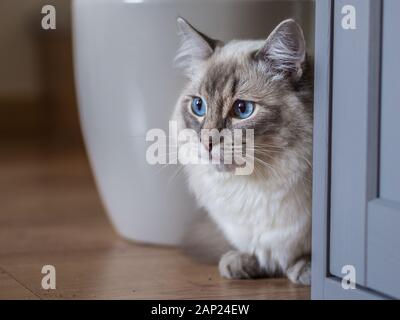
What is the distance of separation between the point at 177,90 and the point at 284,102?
0.38 metres

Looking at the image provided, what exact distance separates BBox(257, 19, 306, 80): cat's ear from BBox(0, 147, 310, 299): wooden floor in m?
A: 0.43

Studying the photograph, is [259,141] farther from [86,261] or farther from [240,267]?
[86,261]

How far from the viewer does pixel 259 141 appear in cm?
138

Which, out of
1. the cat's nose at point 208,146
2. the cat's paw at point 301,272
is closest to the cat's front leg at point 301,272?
the cat's paw at point 301,272

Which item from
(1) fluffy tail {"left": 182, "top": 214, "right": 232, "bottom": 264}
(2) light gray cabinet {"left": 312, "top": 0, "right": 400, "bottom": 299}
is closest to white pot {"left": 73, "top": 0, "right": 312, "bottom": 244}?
(1) fluffy tail {"left": 182, "top": 214, "right": 232, "bottom": 264}

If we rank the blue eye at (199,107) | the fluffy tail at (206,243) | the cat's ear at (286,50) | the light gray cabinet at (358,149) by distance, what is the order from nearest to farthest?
1. the light gray cabinet at (358,149)
2. the cat's ear at (286,50)
3. the blue eye at (199,107)
4. the fluffy tail at (206,243)

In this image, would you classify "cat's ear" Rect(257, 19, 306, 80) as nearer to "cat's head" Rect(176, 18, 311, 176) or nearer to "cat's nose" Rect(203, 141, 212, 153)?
"cat's head" Rect(176, 18, 311, 176)

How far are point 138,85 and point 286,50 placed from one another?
474 mm

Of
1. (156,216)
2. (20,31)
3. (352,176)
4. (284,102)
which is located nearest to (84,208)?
(156,216)

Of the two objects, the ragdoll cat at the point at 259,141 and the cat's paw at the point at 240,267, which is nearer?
the ragdoll cat at the point at 259,141

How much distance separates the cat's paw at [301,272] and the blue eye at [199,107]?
14.0 inches

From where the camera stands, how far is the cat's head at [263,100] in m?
1.38

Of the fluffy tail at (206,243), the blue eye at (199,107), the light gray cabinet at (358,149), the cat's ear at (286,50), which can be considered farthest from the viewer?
the fluffy tail at (206,243)

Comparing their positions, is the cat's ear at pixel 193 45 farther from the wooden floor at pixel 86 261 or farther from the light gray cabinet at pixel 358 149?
the wooden floor at pixel 86 261
